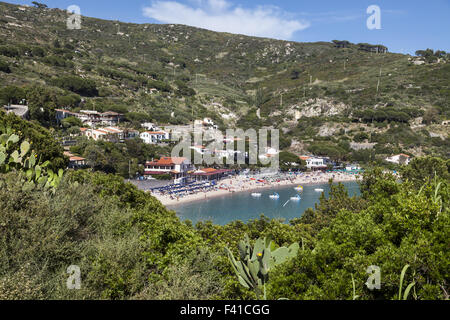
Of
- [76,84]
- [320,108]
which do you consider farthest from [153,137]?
[320,108]

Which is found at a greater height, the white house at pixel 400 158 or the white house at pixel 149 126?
the white house at pixel 149 126

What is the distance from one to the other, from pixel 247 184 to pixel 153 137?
14727 millimetres

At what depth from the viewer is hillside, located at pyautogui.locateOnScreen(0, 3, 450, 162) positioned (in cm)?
5128

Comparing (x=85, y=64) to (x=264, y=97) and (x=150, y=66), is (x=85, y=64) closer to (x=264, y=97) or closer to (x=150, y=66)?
(x=150, y=66)

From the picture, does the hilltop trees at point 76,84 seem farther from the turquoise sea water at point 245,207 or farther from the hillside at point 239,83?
the turquoise sea water at point 245,207

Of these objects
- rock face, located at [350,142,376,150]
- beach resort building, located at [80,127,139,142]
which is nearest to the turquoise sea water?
beach resort building, located at [80,127,139,142]

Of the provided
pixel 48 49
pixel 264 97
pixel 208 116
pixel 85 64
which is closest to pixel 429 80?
pixel 264 97

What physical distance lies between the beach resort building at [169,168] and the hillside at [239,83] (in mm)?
12557

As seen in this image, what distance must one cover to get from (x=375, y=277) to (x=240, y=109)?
75672 millimetres

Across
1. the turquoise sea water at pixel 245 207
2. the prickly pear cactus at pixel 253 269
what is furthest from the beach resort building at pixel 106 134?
the prickly pear cactus at pixel 253 269

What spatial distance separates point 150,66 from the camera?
8781cm

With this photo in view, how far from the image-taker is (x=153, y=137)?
142ft

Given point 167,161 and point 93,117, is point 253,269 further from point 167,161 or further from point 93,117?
point 93,117

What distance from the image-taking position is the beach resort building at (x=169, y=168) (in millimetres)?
36375
